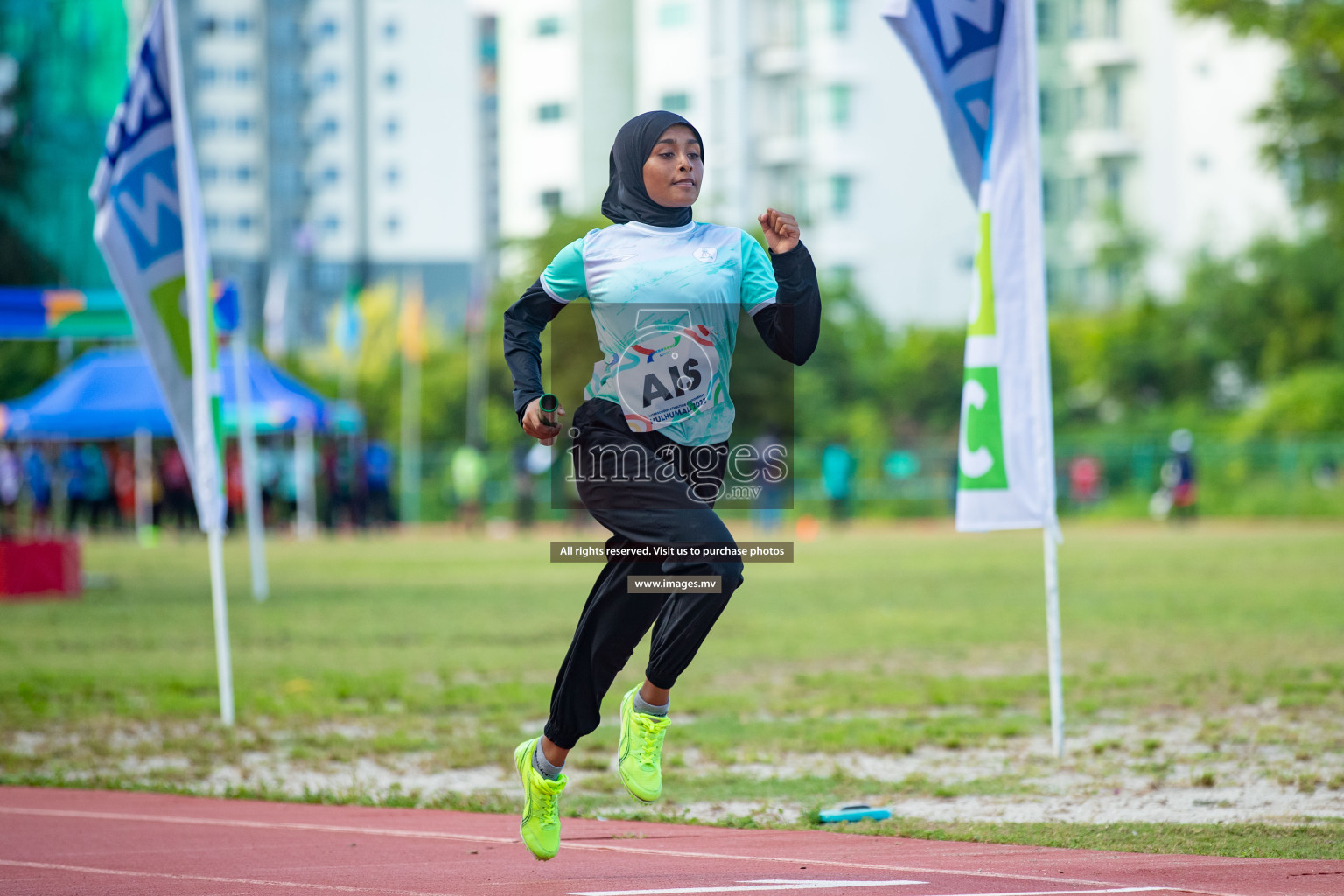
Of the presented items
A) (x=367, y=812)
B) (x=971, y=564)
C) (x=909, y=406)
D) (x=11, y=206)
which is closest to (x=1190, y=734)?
(x=367, y=812)

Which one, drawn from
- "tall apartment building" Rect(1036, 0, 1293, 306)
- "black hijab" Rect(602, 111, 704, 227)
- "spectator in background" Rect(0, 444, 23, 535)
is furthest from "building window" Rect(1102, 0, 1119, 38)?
"black hijab" Rect(602, 111, 704, 227)

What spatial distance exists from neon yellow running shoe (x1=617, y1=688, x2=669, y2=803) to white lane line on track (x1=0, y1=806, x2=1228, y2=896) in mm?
591

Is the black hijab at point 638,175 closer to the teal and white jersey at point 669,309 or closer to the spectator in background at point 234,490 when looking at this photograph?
the teal and white jersey at point 669,309

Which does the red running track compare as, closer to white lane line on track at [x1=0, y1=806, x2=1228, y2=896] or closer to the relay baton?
white lane line on track at [x1=0, y1=806, x2=1228, y2=896]

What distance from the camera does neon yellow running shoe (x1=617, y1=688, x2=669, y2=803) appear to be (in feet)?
16.9

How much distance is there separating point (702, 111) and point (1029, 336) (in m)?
63.6

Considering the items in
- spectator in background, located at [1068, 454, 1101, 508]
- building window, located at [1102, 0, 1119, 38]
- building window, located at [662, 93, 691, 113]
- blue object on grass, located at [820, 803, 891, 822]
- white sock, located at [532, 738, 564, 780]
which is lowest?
spectator in background, located at [1068, 454, 1101, 508]

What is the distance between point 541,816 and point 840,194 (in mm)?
64094

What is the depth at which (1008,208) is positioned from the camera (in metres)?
8.20

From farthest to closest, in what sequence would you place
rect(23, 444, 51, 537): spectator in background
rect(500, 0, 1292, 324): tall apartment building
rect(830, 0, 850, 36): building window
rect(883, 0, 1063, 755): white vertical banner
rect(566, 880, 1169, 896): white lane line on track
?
rect(830, 0, 850, 36): building window
rect(500, 0, 1292, 324): tall apartment building
rect(23, 444, 51, 537): spectator in background
rect(883, 0, 1063, 755): white vertical banner
rect(566, 880, 1169, 896): white lane line on track

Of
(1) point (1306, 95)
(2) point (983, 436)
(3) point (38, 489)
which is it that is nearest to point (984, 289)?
(2) point (983, 436)

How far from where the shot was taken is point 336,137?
101312 mm

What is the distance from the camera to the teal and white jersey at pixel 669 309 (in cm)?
511

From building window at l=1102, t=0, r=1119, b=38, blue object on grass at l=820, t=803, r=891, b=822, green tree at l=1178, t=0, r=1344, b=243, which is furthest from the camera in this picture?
building window at l=1102, t=0, r=1119, b=38
